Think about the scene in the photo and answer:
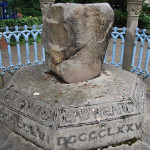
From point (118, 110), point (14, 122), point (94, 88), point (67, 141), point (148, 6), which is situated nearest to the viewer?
point (67, 141)

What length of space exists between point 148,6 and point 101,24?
11367 millimetres

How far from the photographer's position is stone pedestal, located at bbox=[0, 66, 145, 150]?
2.06 m

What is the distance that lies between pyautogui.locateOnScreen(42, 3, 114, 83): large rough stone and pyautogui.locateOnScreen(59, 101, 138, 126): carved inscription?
26.2 inches

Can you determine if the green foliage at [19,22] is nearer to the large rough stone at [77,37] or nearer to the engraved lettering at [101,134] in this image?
the large rough stone at [77,37]

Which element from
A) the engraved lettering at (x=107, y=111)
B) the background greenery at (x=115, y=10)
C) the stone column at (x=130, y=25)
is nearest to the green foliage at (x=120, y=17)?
the background greenery at (x=115, y=10)

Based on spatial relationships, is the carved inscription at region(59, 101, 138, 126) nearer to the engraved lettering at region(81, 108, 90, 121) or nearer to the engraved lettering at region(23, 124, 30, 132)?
the engraved lettering at region(81, 108, 90, 121)

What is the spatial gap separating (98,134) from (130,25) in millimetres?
3149

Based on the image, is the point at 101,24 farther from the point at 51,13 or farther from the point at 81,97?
the point at 81,97

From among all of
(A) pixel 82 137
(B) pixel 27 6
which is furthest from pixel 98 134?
(B) pixel 27 6

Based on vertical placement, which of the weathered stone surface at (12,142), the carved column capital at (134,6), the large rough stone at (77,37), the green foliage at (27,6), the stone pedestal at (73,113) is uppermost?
the green foliage at (27,6)

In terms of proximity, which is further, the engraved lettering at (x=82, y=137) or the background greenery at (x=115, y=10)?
the background greenery at (x=115, y=10)

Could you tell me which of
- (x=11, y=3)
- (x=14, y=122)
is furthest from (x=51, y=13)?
(x=11, y=3)

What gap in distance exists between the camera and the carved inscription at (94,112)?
2.07 metres

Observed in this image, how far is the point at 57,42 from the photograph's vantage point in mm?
2592
